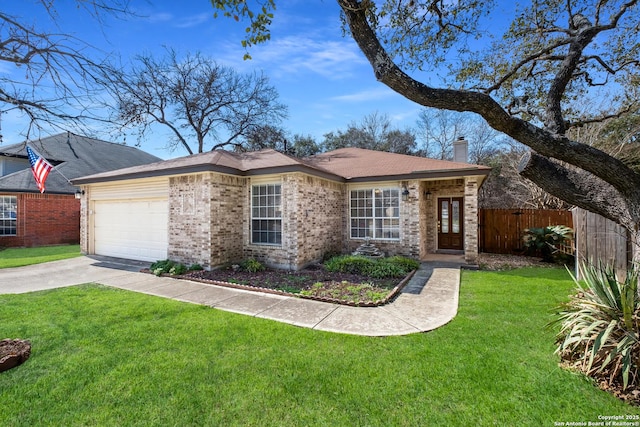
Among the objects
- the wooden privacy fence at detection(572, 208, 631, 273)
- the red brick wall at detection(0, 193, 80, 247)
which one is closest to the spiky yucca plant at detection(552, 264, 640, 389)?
the wooden privacy fence at detection(572, 208, 631, 273)

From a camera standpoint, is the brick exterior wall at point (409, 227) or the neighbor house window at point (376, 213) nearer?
the brick exterior wall at point (409, 227)

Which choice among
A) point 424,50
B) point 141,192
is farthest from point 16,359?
point 424,50

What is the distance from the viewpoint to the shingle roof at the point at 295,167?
8547mm

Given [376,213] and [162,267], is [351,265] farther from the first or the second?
[162,267]

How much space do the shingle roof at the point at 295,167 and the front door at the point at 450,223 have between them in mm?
1859

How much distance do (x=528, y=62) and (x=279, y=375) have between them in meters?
8.73

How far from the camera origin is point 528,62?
7.09 meters

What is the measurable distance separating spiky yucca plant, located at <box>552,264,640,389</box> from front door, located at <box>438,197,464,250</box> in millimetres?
8173

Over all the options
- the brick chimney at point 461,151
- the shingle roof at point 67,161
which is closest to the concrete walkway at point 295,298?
the brick chimney at point 461,151

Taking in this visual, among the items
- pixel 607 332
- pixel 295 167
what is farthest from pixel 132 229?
pixel 607 332

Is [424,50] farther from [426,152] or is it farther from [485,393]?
[426,152]

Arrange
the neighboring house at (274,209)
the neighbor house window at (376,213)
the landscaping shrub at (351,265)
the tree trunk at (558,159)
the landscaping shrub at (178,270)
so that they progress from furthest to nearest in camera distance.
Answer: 1. the neighbor house window at (376,213)
2. the neighboring house at (274,209)
3. the landscaping shrub at (351,265)
4. the landscaping shrub at (178,270)
5. the tree trunk at (558,159)

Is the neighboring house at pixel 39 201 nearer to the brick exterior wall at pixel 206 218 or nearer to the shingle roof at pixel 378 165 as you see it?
the brick exterior wall at pixel 206 218

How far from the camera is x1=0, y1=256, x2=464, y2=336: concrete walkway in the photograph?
15.2ft
